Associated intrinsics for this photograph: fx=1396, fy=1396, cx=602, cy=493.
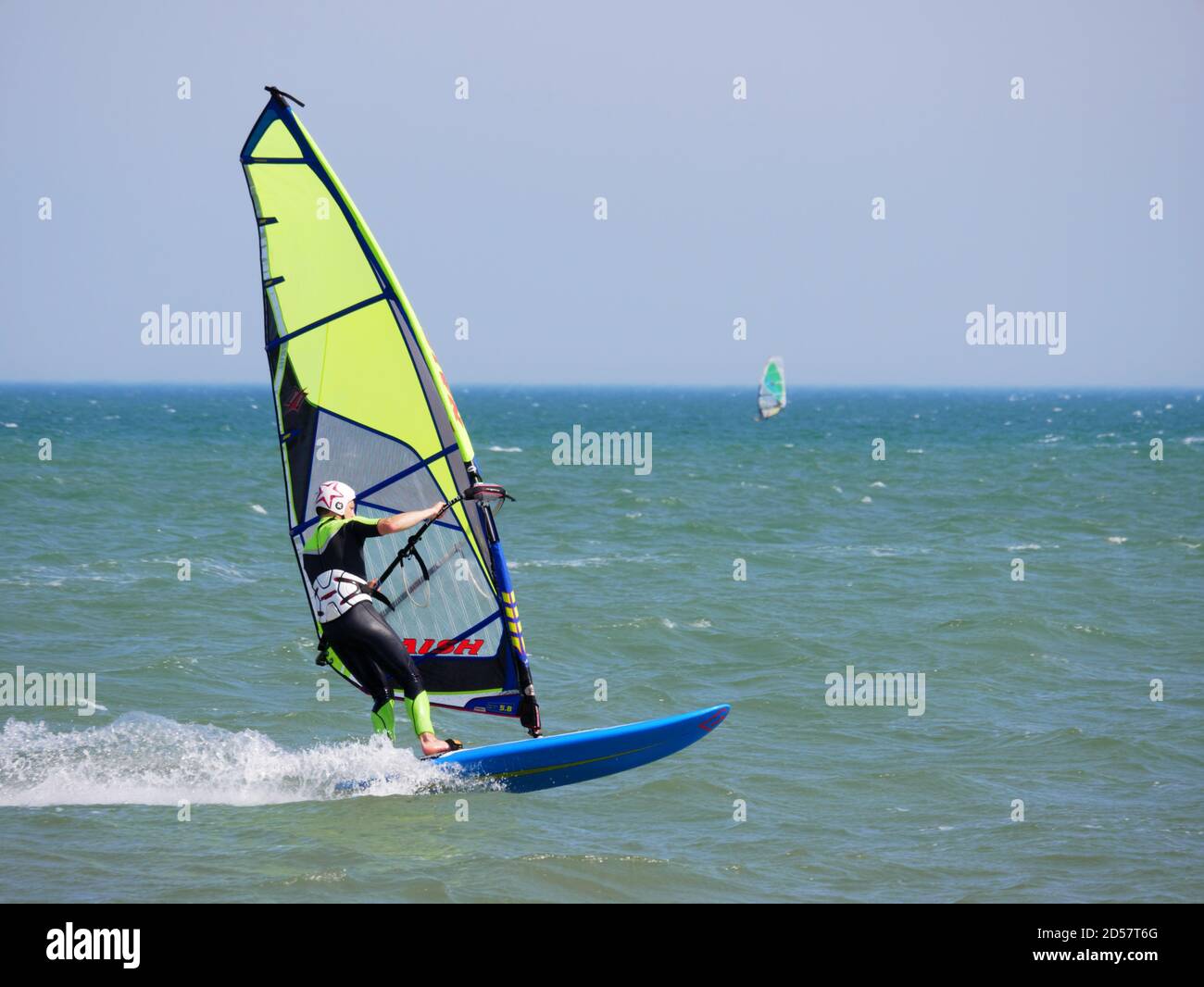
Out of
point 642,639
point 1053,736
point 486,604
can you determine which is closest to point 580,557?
point 642,639

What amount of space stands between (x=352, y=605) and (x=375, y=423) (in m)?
1.12

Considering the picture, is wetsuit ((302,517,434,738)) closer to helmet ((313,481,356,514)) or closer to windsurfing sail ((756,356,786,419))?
helmet ((313,481,356,514))

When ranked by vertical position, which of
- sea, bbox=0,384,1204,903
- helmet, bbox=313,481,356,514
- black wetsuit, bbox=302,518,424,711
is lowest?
sea, bbox=0,384,1204,903

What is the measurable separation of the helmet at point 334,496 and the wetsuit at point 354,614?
6 centimetres

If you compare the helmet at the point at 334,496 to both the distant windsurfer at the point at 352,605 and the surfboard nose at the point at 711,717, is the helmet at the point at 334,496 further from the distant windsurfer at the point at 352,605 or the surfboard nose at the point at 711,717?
the surfboard nose at the point at 711,717

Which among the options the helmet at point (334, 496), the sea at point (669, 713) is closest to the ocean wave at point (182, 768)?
the sea at point (669, 713)

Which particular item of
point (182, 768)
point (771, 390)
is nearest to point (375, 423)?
point (182, 768)

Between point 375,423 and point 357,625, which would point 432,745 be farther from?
point 375,423

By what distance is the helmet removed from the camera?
7.21 m

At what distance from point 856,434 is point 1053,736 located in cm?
5294

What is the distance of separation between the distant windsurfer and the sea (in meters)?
0.51

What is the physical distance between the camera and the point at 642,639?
13.3m

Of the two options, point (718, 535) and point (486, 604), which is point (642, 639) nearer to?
point (486, 604)

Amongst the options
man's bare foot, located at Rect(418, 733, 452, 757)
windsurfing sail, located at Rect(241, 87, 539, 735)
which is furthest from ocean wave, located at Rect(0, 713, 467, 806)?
windsurfing sail, located at Rect(241, 87, 539, 735)
